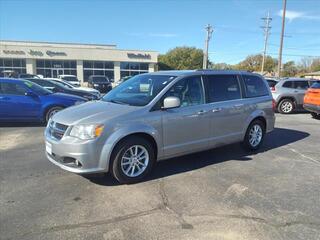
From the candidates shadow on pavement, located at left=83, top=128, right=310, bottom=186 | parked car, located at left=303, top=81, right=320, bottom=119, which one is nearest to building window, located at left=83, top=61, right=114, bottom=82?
parked car, located at left=303, top=81, right=320, bottom=119

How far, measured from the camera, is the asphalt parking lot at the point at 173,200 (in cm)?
353

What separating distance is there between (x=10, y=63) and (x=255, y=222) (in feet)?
173

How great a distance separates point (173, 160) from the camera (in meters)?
6.21

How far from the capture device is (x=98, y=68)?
52.4 meters

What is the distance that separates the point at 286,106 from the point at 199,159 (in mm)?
9816

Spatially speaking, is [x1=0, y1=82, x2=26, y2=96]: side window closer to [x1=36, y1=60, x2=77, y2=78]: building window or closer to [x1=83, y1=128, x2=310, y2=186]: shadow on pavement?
[x1=83, y1=128, x2=310, y2=186]: shadow on pavement

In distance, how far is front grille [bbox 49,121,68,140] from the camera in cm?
470

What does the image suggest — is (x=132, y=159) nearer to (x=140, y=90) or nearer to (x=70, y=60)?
(x=140, y=90)

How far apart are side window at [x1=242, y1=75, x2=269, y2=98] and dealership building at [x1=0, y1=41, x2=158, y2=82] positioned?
4600cm

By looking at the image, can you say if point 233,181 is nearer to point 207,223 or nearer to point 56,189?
→ point 207,223

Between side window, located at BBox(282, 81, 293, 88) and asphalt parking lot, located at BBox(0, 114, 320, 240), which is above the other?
side window, located at BBox(282, 81, 293, 88)

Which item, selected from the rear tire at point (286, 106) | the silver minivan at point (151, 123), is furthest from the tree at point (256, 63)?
the silver minivan at point (151, 123)

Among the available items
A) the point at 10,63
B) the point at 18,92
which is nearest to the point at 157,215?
the point at 18,92

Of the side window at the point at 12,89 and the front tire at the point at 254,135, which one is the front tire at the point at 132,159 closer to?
the front tire at the point at 254,135
